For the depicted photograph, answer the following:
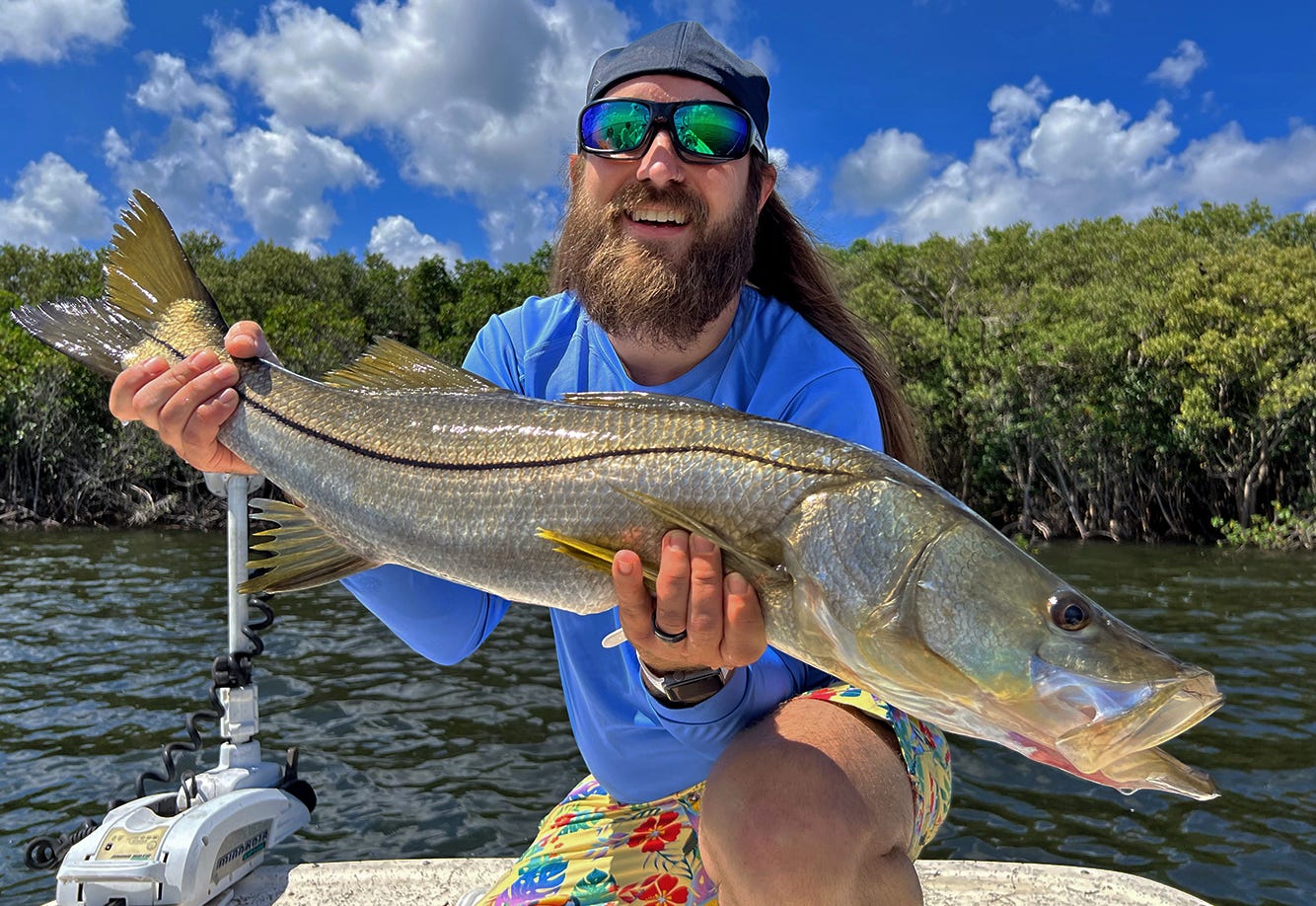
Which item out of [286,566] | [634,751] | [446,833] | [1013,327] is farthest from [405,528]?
[1013,327]

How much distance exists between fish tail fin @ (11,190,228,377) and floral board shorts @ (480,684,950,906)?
1869 millimetres

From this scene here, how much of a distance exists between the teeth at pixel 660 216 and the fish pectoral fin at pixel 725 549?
136 cm

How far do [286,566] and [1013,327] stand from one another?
26.8 metres

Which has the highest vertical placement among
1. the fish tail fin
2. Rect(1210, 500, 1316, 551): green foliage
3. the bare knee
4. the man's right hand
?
the fish tail fin

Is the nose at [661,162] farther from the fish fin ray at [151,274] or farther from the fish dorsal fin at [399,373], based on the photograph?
the fish fin ray at [151,274]

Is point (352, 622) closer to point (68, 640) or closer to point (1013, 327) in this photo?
point (68, 640)

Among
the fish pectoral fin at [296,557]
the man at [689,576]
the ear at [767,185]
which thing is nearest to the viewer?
the man at [689,576]

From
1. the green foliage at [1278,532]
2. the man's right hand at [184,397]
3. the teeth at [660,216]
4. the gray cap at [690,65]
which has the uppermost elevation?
the gray cap at [690,65]

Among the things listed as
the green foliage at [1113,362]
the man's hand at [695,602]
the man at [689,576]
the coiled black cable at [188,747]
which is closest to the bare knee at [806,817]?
the man at [689,576]

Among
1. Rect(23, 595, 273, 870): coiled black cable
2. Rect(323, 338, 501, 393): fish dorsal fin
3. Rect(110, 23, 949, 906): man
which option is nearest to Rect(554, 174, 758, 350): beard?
Rect(110, 23, 949, 906): man

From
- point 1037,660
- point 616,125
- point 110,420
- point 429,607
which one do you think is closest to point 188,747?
point 429,607

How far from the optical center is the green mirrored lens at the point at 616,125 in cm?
303

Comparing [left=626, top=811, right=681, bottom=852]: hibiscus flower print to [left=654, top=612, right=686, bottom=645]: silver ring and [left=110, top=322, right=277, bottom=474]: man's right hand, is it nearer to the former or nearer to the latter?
[left=654, top=612, right=686, bottom=645]: silver ring

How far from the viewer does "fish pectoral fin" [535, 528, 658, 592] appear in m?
2.08
